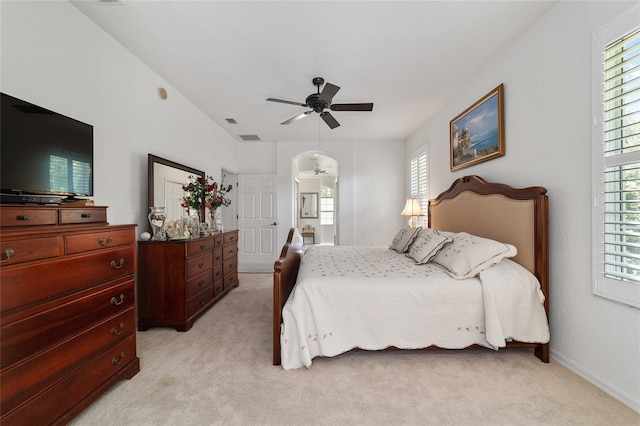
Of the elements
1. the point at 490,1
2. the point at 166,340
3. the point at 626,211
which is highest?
the point at 490,1

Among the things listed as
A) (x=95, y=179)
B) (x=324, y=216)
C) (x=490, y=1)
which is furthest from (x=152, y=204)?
(x=324, y=216)

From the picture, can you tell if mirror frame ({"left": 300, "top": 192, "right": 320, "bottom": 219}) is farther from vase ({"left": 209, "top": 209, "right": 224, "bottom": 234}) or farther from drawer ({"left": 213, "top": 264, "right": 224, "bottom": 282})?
drawer ({"left": 213, "top": 264, "right": 224, "bottom": 282})

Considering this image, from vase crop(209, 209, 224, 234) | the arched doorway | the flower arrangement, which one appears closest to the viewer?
the flower arrangement

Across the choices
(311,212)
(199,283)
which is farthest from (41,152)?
(311,212)

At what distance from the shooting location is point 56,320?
1.29 metres

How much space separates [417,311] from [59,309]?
2.19m

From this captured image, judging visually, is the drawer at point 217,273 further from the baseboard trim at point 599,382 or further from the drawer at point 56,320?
the baseboard trim at point 599,382

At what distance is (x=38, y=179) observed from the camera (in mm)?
1511

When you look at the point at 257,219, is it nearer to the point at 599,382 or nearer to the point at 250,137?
the point at 250,137

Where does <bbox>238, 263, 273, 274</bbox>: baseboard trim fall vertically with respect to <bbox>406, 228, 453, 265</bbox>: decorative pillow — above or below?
below

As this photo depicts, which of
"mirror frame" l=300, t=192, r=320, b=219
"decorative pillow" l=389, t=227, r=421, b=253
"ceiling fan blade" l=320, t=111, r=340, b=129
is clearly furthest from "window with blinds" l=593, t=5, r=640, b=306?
"mirror frame" l=300, t=192, r=320, b=219

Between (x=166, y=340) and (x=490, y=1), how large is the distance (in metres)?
3.85

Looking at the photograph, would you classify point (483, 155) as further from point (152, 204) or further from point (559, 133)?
point (152, 204)

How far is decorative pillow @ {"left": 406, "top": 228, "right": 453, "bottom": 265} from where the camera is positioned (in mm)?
2482
